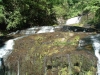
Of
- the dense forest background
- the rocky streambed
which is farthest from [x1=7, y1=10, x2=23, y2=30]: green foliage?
the rocky streambed

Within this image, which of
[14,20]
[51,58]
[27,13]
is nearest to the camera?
[51,58]

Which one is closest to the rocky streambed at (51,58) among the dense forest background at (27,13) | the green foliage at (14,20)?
the dense forest background at (27,13)

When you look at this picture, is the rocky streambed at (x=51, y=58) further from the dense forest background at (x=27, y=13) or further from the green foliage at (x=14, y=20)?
the green foliage at (x=14, y=20)

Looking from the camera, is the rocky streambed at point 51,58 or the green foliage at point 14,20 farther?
the green foliage at point 14,20

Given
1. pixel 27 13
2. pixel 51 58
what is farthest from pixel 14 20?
pixel 51 58

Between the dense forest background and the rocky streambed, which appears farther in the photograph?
the dense forest background

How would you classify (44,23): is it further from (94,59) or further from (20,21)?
(94,59)

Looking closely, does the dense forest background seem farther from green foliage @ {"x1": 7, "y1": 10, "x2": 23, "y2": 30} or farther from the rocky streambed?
the rocky streambed

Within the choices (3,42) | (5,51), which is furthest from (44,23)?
(5,51)

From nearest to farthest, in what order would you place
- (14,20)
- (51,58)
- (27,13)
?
(51,58) → (14,20) → (27,13)

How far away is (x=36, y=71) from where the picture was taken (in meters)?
12.3

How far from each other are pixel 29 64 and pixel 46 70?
920 millimetres

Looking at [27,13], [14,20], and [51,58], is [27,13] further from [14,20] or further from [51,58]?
[51,58]

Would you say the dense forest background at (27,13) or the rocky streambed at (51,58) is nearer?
the rocky streambed at (51,58)
